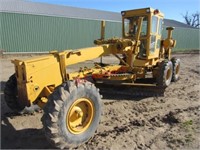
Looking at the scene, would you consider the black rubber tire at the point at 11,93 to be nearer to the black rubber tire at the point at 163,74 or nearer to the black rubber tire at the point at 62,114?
the black rubber tire at the point at 62,114

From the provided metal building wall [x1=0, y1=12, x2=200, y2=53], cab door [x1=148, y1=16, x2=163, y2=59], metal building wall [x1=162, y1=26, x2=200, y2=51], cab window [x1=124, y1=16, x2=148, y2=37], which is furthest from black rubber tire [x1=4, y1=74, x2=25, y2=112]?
metal building wall [x1=162, y1=26, x2=200, y2=51]

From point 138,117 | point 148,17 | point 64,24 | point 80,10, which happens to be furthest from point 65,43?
point 138,117

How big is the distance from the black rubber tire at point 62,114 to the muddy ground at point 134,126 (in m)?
0.27

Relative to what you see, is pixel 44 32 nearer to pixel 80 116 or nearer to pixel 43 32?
pixel 43 32

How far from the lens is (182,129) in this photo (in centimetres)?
536

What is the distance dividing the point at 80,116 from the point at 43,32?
14.7 m

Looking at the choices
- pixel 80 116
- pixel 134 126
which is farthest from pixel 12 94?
pixel 134 126

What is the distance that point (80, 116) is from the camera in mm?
4637

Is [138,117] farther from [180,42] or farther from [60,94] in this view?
[180,42]

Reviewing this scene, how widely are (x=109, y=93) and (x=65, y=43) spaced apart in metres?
12.7

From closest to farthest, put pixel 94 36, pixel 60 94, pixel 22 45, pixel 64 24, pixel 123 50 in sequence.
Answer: pixel 60 94 → pixel 123 50 → pixel 22 45 → pixel 64 24 → pixel 94 36

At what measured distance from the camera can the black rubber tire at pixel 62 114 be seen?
159 inches

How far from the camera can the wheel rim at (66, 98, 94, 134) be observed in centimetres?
446

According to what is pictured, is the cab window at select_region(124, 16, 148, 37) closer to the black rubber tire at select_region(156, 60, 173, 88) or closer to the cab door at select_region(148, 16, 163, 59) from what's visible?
the cab door at select_region(148, 16, 163, 59)
